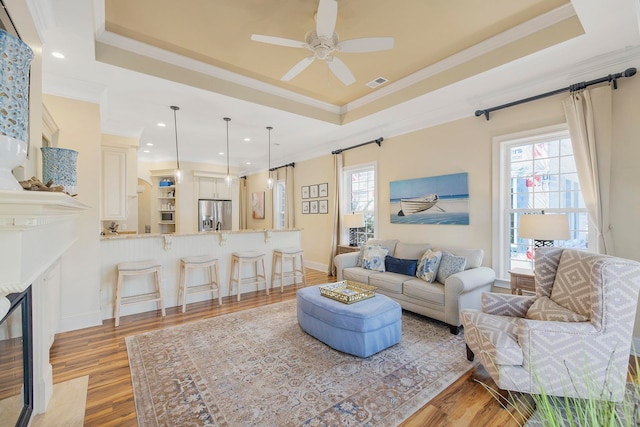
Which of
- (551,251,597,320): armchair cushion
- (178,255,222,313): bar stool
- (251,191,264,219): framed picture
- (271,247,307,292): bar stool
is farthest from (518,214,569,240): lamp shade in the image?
(251,191,264,219): framed picture

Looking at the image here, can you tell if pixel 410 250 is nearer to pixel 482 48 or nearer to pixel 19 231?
pixel 482 48

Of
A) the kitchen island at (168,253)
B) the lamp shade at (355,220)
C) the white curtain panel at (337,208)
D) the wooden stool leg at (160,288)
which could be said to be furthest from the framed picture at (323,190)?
the wooden stool leg at (160,288)

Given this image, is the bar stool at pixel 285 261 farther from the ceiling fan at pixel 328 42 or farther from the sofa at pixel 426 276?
the ceiling fan at pixel 328 42

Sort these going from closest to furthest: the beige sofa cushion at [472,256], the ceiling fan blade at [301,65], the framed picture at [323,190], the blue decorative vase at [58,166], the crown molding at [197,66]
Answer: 1. the blue decorative vase at [58,166]
2. the ceiling fan blade at [301,65]
3. the crown molding at [197,66]
4. the beige sofa cushion at [472,256]
5. the framed picture at [323,190]

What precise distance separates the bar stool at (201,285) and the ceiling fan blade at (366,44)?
3.17 metres

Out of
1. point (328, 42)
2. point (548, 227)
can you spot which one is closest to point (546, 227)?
point (548, 227)

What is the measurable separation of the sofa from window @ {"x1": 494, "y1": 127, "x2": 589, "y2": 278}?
39 cm

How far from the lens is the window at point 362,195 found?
5465 mm

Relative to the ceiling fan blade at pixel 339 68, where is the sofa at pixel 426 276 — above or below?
below

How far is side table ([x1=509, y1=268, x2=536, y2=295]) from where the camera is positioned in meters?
2.97

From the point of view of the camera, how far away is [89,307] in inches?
136

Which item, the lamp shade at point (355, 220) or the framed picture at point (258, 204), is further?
the framed picture at point (258, 204)

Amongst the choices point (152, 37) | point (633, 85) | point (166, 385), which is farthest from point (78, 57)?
point (633, 85)

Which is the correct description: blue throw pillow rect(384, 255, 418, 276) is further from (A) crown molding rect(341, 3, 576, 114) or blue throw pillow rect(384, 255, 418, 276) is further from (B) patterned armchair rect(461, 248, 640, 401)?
(A) crown molding rect(341, 3, 576, 114)
